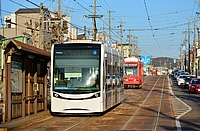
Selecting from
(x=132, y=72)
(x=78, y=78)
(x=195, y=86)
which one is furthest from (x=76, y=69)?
(x=132, y=72)

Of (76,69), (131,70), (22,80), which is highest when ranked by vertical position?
(131,70)

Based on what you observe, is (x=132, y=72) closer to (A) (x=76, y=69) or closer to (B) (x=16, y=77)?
(A) (x=76, y=69)

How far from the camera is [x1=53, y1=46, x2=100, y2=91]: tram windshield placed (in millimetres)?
18688

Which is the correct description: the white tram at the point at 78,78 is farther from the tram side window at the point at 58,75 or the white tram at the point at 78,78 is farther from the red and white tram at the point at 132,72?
the red and white tram at the point at 132,72

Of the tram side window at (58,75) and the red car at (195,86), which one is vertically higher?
the tram side window at (58,75)

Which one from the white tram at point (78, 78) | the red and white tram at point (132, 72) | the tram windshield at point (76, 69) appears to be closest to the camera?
the white tram at point (78, 78)

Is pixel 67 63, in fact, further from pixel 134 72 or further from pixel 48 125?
pixel 134 72

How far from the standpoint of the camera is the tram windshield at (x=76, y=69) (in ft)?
61.3

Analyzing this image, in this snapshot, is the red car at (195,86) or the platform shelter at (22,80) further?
the red car at (195,86)

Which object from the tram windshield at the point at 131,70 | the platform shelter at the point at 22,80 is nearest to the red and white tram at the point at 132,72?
the tram windshield at the point at 131,70

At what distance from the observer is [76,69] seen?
18.8 metres

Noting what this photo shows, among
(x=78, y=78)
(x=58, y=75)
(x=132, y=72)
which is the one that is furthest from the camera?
(x=132, y=72)

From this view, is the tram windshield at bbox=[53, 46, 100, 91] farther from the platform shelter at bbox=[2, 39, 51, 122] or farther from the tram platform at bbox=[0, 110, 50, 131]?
the tram platform at bbox=[0, 110, 50, 131]

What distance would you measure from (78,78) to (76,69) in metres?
0.43
